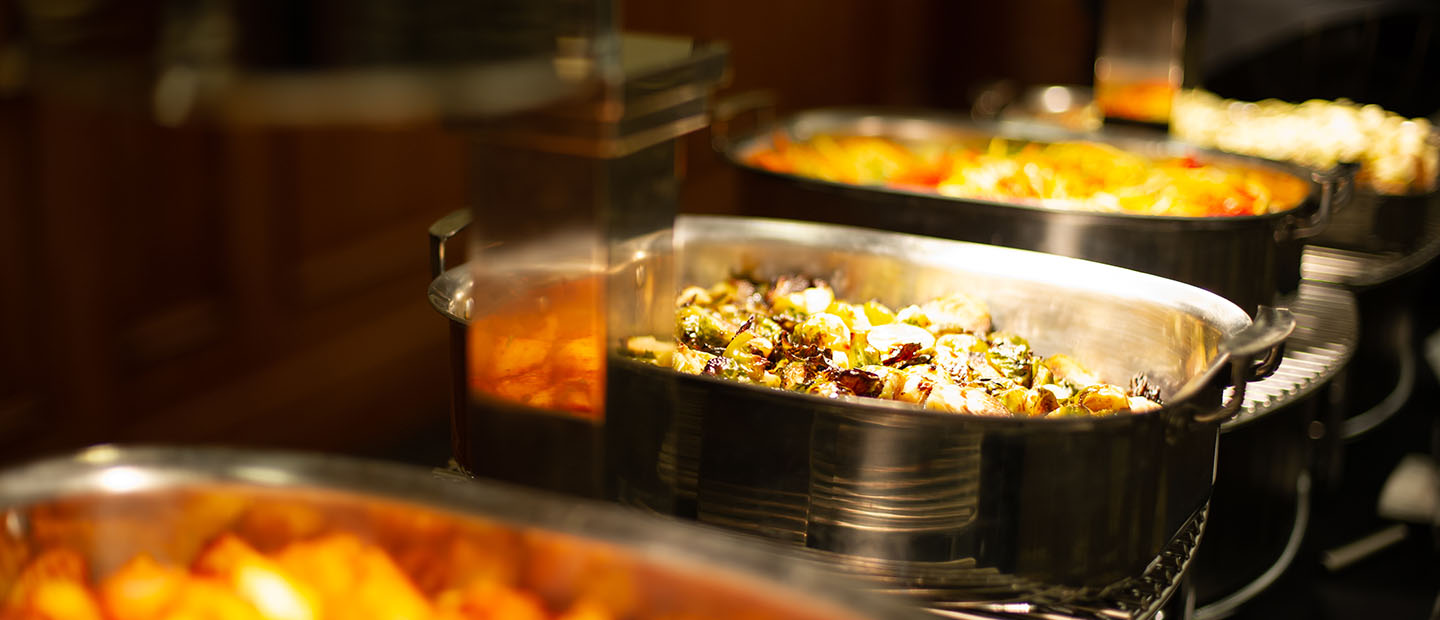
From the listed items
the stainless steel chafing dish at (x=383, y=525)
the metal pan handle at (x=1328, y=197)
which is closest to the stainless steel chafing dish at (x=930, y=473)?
the stainless steel chafing dish at (x=383, y=525)

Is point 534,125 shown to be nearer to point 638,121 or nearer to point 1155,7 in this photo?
point 638,121

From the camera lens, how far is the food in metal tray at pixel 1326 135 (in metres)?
2.23

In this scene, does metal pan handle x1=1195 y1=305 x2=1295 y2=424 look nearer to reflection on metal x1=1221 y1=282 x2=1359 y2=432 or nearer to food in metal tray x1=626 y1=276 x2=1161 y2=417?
food in metal tray x1=626 y1=276 x2=1161 y2=417

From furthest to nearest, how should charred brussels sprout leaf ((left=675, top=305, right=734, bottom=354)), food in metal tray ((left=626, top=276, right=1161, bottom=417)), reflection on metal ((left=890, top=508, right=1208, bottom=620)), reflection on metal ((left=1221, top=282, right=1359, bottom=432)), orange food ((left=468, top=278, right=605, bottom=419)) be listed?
reflection on metal ((left=1221, top=282, right=1359, bottom=432)), charred brussels sprout leaf ((left=675, top=305, right=734, bottom=354)), food in metal tray ((left=626, top=276, right=1161, bottom=417)), reflection on metal ((left=890, top=508, right=1208, bottom=620)), orange food ((left=468, top=278, right=605, bottom=419))

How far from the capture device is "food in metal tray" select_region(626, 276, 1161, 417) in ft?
3.55

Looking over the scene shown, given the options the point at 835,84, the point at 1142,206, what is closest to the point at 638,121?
the point at 1142,206

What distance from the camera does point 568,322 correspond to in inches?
32.5

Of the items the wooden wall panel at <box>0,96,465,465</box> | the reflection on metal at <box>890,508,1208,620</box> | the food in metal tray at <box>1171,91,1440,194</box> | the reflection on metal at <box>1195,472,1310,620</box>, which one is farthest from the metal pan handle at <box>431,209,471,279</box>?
the food in metal tray at <box>1171,91,1440,194</box>

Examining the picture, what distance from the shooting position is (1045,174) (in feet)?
5.98

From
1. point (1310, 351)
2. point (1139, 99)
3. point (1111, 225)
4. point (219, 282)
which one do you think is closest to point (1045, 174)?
point (1111, 225)

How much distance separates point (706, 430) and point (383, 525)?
303 mm

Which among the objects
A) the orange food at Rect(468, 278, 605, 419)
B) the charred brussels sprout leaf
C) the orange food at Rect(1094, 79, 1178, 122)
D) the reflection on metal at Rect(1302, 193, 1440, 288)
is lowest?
the reflection on metal at Rect(1302, 193, 1440, 288)

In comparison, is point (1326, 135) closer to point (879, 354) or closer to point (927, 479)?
point (879, 354)

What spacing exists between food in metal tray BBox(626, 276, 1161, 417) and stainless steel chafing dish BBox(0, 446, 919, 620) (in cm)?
24
